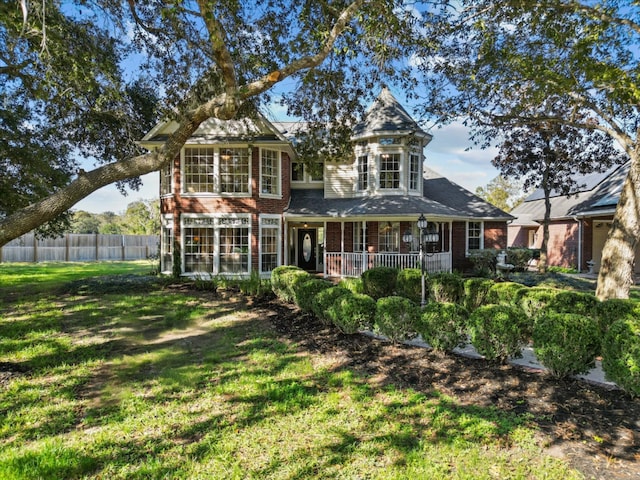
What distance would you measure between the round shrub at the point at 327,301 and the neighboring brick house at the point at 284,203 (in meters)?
7.07

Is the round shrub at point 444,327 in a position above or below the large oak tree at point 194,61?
below

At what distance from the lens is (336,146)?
10.7 meters

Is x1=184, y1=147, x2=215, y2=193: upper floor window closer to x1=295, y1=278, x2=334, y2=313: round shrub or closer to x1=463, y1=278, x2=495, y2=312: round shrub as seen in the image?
x1=295, y1=278, x2=334, y2=313: round shrub

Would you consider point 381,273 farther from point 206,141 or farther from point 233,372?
point 206,141

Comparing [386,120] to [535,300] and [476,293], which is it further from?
[535,300]

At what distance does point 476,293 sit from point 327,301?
12.7 feet

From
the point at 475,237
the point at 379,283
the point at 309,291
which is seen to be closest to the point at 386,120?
the point at 475,237

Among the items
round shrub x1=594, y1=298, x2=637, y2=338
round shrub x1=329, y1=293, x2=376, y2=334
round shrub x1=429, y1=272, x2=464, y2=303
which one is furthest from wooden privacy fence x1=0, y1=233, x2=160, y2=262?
round shrub x1=594, y1=298, x2=637, y2=338

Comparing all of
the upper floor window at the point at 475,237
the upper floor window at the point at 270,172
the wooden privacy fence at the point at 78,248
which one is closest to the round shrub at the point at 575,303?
the upper floor window at the point at 475,237

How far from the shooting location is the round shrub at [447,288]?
9.19 metres

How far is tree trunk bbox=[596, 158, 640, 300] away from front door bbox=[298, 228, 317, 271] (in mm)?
11717

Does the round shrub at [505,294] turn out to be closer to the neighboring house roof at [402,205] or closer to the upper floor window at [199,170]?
the neighboring house roof at [402,205]

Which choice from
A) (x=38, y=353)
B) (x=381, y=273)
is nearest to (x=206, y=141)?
(x=381, y=273)

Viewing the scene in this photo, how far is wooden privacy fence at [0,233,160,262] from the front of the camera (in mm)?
25547
